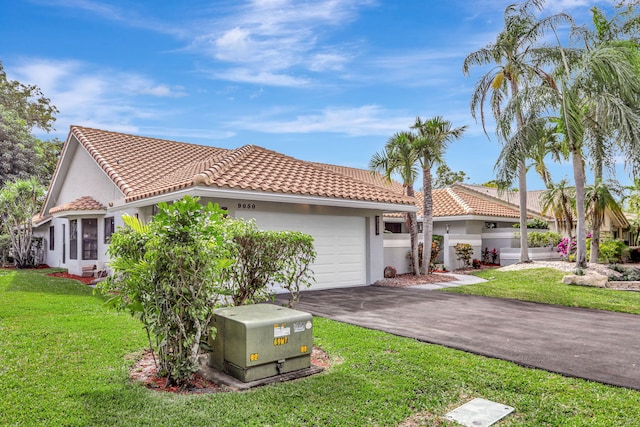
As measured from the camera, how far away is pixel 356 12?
13.6m

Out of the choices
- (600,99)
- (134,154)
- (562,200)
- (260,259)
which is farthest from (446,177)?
(260,259)

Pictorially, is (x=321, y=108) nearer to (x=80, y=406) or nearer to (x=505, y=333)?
(x=505, y=333)

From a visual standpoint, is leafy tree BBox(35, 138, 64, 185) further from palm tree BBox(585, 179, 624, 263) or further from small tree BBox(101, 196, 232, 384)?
palm tree BBox(585, 179, 624, 263)

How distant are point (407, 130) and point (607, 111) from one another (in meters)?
Answer: 6.46

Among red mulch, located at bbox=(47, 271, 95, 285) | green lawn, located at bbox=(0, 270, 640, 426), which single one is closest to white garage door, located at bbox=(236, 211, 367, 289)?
green lawn, located at bbox=(0, 270, 640, 426)

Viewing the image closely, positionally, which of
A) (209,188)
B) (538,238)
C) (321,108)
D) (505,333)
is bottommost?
(505,333)

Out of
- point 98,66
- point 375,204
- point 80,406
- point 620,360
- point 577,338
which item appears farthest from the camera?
point 98,66

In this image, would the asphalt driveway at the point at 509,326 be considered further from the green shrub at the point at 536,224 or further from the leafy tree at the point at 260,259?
the green shrub at the point at 536,224

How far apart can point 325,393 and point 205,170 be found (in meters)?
8.31

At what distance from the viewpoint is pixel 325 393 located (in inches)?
188

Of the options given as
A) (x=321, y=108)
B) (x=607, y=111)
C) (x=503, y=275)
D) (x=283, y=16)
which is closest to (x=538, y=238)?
(x=503, y=275)

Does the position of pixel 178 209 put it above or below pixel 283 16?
below

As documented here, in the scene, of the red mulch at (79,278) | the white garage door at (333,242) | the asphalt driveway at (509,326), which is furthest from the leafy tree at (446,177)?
the red mulch at (79,278)

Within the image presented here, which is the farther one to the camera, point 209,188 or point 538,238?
point 538,238
